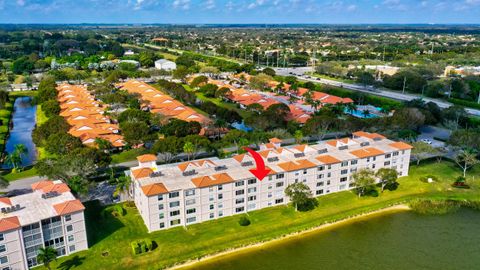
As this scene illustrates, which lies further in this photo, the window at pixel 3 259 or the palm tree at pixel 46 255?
the palm tree at pixel 46 255

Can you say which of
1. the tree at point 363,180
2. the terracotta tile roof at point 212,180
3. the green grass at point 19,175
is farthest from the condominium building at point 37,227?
the tree at point 363,180

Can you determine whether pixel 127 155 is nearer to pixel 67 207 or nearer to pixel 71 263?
pixel 67 207

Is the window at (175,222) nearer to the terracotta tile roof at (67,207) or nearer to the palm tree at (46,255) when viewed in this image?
the terracotta tile roof at (67,207)

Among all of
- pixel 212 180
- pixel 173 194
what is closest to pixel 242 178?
pixel 212 180

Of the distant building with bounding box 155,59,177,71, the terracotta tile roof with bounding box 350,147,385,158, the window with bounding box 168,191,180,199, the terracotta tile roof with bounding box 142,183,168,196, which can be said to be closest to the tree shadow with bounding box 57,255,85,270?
the terracotta tile roof with bounding box 142,183,168,196

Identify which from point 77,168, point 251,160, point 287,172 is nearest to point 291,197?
point 287,172

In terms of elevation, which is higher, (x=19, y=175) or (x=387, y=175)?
(x=387, y=175)

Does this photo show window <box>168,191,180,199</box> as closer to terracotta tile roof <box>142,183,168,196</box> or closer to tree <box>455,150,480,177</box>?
terracotta tile roof <box>142,183,168,196</box>
